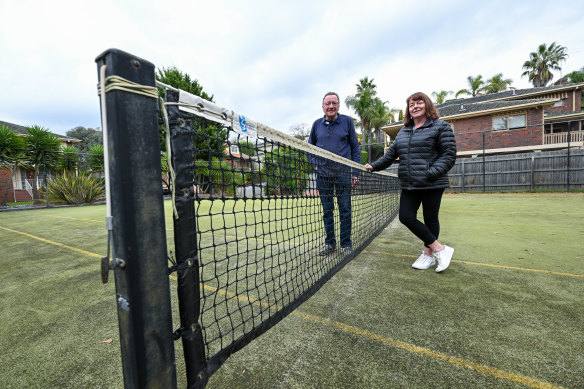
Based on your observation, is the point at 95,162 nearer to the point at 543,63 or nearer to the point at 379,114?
the point at 379,114

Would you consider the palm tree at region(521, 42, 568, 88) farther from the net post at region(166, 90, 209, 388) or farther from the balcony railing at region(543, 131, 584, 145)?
the net post at region(166, 90, 209, 388)

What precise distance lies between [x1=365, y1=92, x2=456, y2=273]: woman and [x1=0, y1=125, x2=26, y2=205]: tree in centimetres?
1534

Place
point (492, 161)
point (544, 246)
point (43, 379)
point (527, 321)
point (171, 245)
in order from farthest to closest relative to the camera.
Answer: point (492, 161), point (171, 245), point (544, 246), point (527, 321), point (43, 379)

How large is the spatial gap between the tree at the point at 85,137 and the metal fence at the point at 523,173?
39.5 metres

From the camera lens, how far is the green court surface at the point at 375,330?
1.18 m

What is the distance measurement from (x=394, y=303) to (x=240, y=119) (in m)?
1.59

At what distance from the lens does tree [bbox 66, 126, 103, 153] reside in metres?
33.5

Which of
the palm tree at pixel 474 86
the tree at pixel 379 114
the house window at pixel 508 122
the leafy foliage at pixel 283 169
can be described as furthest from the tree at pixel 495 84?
the leafy foliage at pixel 283 169

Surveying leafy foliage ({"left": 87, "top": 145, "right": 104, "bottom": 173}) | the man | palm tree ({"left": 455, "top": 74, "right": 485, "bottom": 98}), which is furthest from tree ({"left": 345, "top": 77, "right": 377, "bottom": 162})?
the man

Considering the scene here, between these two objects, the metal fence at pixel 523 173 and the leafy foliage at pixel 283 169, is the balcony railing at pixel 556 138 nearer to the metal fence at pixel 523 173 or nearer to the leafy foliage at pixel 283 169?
the metal fence at pixel 523 173

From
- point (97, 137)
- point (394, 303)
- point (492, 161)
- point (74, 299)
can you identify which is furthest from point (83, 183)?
point (97, 137)

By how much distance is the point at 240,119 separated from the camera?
4.36 feet

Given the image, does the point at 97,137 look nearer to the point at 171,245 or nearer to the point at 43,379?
the point at 171,245

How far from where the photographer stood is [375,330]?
1.52 meters
